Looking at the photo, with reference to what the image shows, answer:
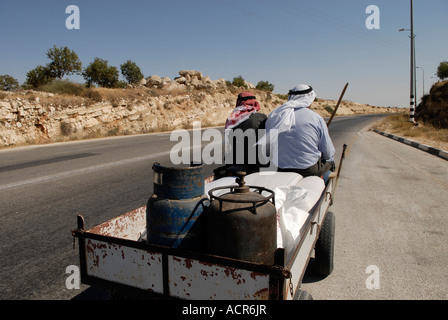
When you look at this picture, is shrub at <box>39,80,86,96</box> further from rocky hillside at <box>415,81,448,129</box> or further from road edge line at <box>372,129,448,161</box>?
rocky hillside at <box>415,81,448,129</box>

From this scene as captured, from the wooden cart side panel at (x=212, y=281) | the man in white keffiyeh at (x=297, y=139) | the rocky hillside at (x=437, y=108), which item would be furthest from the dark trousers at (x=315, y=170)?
the rocky hillside at (x=437, y=108)

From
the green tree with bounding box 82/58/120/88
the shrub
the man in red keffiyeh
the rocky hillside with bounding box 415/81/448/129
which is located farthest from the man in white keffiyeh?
the green tree with bounding box 82/58/120/88

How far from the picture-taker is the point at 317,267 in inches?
141

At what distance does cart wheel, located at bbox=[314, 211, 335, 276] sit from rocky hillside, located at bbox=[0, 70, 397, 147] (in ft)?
49.5

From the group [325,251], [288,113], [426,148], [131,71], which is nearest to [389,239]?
[325,251]

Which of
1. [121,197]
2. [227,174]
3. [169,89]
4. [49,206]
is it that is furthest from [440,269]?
[169,89]

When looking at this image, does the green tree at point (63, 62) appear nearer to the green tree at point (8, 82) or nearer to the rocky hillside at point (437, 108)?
the green tree at point (8, 82)

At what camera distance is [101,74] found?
38.4 m

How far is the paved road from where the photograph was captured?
334cm

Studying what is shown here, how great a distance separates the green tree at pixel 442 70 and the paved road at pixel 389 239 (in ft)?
110

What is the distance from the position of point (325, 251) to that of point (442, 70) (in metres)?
41.3
